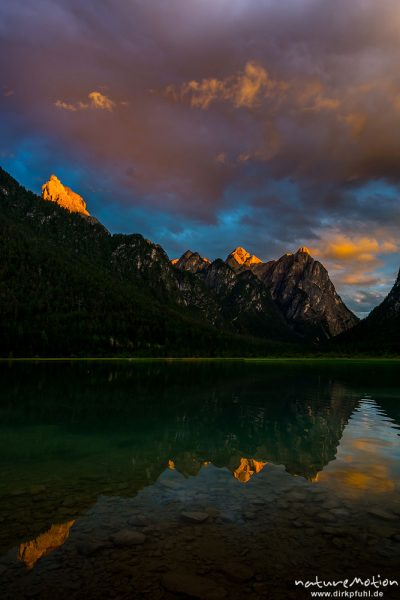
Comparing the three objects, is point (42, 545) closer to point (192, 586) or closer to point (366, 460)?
point (192, 586)

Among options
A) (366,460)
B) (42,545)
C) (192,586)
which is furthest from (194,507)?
(366,460)

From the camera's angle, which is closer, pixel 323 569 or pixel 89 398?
pixel 323 569

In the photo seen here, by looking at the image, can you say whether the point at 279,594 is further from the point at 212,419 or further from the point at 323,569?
the point at 212,419

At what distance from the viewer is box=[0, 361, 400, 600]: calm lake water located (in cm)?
1060

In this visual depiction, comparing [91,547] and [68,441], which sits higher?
[91,547]

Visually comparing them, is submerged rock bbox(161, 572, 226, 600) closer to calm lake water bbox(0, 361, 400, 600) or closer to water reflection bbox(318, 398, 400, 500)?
calm lake water bbox(0, 361, 400, 600)

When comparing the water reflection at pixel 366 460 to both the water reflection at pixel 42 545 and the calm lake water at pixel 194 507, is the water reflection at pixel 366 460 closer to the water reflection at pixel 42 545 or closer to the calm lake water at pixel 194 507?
the calm lake water at pixel 194 507

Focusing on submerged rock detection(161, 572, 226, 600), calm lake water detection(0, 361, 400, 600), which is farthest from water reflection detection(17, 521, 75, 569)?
submerged rock detection(161, 572, 226, 600)

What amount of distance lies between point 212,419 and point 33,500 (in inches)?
920

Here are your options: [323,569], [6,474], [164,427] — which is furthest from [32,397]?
[323,569]

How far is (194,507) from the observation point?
16062 mm

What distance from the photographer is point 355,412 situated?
44.3 m

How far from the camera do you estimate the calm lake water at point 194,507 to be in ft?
34.8

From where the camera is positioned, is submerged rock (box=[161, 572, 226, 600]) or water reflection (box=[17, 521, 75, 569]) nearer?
submerged rock (box=[161, 572, 226, 600])
